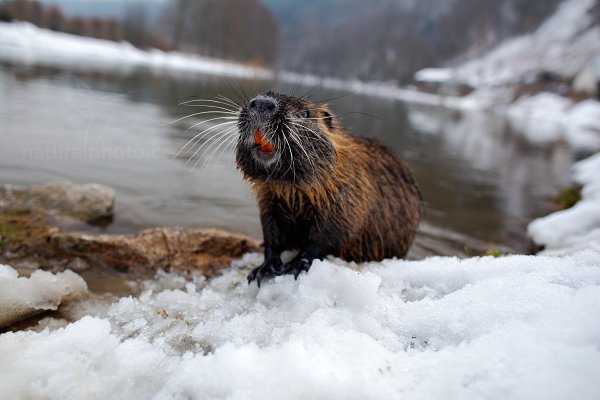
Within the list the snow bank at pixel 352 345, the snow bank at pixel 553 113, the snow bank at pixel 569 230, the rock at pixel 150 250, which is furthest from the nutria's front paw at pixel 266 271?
the snow bank at pixel 553 113

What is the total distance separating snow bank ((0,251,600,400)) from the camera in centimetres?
139

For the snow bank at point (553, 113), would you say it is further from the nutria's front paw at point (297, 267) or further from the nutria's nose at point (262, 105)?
the nutria's nose at point (262, 105)

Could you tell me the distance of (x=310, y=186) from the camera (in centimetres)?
265

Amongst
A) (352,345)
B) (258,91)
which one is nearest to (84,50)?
(258,91)

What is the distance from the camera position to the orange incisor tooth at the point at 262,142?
2.38 m

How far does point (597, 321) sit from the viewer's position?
1.42m

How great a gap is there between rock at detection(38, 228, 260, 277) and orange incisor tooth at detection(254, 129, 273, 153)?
1.23 meters

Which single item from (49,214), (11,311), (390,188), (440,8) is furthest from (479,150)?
(440,8)

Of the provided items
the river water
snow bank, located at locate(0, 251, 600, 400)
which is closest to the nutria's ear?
the river water

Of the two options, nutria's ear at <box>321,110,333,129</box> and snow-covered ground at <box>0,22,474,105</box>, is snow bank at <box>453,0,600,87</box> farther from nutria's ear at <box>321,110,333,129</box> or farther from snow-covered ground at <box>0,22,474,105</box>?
nutria's ear at <box>321,110,333,129</box>

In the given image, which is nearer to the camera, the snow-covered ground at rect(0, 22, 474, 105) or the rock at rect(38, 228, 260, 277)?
the rock at rect(38, 228, 260, 277)

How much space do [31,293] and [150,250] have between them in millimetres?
1072

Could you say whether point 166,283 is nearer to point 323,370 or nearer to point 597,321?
point 323,370

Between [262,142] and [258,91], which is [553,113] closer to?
[258,91]
